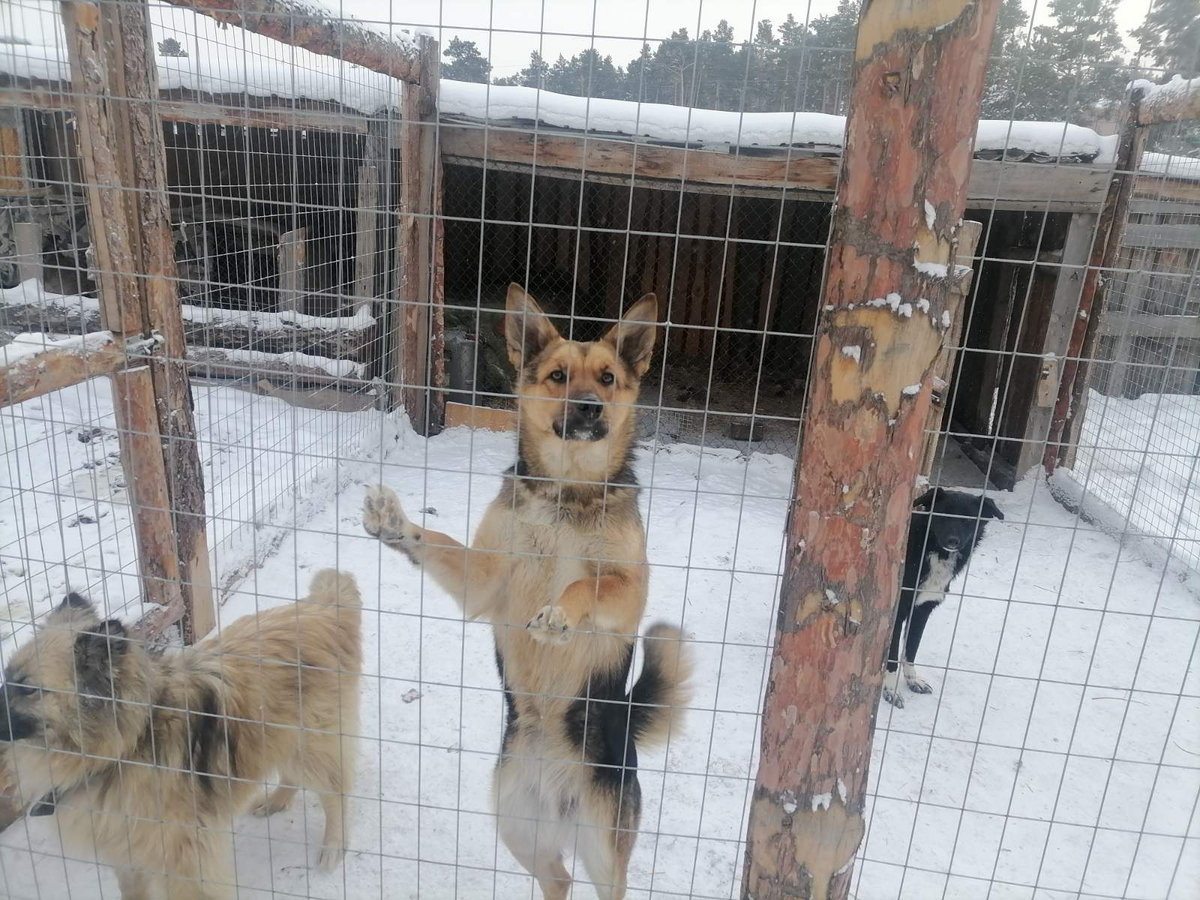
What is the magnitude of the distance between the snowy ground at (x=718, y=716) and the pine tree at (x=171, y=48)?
2.17 m

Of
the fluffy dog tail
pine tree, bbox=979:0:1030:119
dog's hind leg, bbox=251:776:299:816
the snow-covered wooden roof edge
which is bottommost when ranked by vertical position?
dog's hind leg, bbox=251:776:299:816

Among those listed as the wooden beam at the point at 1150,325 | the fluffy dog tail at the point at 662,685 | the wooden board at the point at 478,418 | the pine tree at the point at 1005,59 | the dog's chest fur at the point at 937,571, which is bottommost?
the wooden board at the point at 478,418

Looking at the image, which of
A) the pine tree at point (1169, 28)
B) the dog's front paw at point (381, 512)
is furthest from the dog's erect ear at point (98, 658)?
the pine tree at point (1169, 28)

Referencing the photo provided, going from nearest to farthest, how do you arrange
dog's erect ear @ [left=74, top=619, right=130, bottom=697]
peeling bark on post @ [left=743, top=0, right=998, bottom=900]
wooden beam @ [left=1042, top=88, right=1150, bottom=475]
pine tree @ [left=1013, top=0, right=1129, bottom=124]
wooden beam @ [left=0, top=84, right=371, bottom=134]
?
1. peeling bark on post @ [left=743, top=0, right=998, bottom=900]
2. dog's erect ear @ [left=74, top=619, right=130, bottom=697]
3. pine tree @ [left=1013, top=0, right=1129, bottom=124]
4. wooden beam @ [left=0, top=84, right=371, bottom=134]
5. wooden beam @ [left=1042, top=88, right=1150, bottom=475]

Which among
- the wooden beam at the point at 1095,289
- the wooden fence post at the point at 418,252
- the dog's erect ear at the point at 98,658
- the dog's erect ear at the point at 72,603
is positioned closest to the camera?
the dog's erect ear at the point at 98,658

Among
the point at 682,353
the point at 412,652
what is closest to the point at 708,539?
the point at 412,652

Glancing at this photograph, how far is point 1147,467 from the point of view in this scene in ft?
24.9

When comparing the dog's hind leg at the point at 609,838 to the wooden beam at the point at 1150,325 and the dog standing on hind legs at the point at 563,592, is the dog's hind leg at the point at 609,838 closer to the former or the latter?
the dog standing on hind legs at the point at 563,592

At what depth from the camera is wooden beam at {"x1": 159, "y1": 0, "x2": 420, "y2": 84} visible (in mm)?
3070

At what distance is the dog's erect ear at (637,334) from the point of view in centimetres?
282

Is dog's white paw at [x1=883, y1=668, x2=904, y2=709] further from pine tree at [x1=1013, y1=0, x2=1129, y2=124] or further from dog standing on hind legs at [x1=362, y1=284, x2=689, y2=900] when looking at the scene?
pine tree at [x1=1013, y1=0, x2=1129, y2=124]

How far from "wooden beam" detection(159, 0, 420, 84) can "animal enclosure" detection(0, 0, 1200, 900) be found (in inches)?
1.5

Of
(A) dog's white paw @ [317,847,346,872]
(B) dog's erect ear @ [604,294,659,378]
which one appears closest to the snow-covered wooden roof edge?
(B) dog's erect ear @ [604,294,659,378]

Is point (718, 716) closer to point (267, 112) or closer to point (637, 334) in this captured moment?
point (637, 334)
